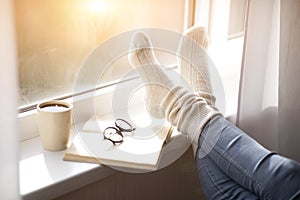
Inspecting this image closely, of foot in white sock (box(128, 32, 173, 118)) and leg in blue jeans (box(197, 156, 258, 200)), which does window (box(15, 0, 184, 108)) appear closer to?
foot in white sock (box(128, 32, 173, 118))

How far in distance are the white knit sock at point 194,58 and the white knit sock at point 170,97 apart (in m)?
0.09

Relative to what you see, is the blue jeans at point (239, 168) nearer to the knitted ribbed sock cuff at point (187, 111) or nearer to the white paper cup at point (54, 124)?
the knitted ribbed sock cuff at point (187, 111)

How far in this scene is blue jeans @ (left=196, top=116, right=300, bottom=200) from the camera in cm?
107

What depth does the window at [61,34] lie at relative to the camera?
1.19 m

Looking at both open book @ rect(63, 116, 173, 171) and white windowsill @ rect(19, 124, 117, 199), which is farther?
open book @ rect(63, 116, 173, 171)

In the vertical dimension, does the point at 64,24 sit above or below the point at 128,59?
above

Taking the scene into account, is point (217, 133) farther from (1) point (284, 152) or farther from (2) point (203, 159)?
(1) point (284, 152)

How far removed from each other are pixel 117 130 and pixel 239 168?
0.31 meters

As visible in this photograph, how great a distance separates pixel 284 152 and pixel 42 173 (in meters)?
0.68

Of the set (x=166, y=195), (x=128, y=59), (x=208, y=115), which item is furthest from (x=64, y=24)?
(x=166, y=195)

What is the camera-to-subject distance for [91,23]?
52.5 inches

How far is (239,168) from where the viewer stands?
1.13 m

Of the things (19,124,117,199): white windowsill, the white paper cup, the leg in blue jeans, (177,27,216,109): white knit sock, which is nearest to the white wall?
(19,124,117,199): white windowsill

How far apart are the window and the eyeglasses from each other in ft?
0.50
